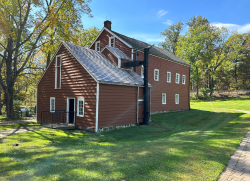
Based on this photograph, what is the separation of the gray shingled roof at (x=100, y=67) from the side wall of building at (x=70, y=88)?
376 mm

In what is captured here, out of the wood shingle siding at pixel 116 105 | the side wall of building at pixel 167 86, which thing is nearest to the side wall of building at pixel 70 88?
the wood shingle siding at pixel 116 105

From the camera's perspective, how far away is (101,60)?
596 inches

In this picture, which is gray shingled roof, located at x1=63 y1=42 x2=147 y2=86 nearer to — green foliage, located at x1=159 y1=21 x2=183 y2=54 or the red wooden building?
the red wooden building

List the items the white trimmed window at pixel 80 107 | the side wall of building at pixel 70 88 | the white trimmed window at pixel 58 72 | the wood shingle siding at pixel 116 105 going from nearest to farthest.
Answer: the wood shingle siding at pixel 116 105 < the side wall of building at pixel 70 88 < the white trimmed window at pixel 80 107 < the white trimmed window at pixel 58 72

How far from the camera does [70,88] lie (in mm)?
13469

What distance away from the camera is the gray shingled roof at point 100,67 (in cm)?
1199

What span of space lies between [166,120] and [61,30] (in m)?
14.4

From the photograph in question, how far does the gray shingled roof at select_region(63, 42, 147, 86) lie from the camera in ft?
39.3

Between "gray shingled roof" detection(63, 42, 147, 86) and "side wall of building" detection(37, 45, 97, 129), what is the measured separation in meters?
0.38

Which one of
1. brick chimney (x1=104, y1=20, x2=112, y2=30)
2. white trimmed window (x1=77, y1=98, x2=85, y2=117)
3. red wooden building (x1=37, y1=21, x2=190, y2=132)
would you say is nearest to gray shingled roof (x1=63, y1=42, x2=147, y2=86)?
red wooden building (x1=37, y1=21, x2=190, y2=132)

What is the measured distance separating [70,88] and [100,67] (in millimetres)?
2761

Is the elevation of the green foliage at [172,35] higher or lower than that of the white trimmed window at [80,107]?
higher

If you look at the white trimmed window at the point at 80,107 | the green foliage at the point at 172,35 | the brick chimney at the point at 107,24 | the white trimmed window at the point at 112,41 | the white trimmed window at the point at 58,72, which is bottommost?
the white trimmed window at the point at 80,107

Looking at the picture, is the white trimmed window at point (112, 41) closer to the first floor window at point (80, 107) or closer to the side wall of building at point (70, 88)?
the side wall of building at point (70, 88)
